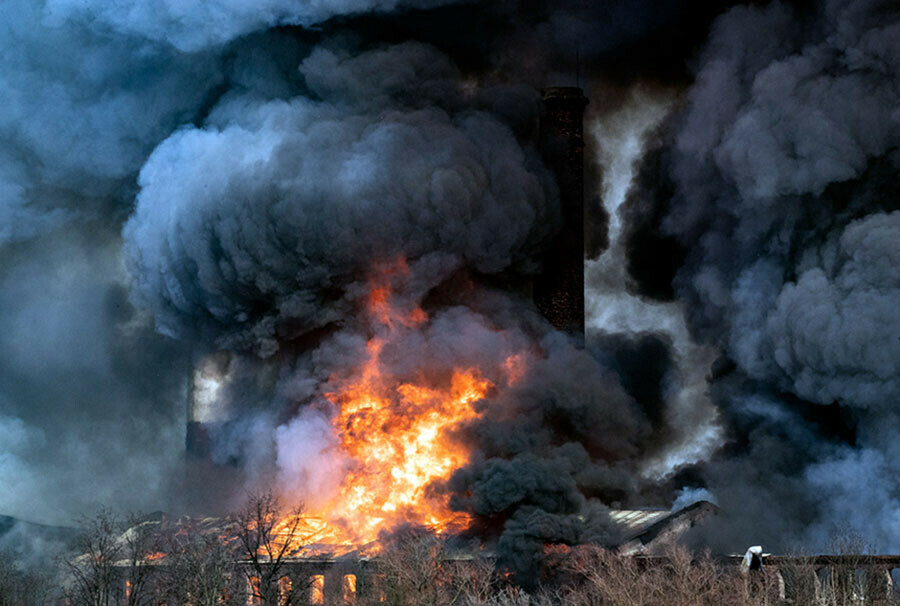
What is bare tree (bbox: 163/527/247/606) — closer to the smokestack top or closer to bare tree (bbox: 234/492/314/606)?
bare tree (bbox: 234/492/314/606)

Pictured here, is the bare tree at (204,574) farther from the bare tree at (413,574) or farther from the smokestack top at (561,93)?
the smokestack top at (561,93)

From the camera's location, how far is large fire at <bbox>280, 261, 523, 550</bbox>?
75.7 m

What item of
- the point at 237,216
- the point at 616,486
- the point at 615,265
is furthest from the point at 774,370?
the point at 237,216

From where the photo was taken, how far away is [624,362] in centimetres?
8688

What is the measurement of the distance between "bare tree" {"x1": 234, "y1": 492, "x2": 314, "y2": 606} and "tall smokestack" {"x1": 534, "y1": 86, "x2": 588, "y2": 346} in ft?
63.1

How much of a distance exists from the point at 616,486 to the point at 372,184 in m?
20.4

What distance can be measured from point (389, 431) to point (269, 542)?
9.46 m

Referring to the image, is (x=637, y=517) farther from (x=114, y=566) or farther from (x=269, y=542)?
(x=114, y=566)

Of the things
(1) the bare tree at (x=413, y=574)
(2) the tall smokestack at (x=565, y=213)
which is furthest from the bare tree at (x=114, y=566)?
(2) the tall smokestack at (x=565, y=213)

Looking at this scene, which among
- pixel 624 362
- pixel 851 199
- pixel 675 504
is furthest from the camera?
pixel 624 362

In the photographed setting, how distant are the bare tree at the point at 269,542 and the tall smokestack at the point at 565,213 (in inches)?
757

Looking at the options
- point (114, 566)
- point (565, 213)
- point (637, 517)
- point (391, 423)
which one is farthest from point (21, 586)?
point (565, 213)

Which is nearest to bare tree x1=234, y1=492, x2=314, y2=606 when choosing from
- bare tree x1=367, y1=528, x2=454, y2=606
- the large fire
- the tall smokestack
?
the large fire

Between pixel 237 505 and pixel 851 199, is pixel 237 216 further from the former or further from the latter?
pixel 851 199
